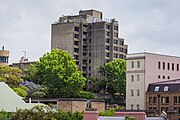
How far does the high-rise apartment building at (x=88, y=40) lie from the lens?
588 ft

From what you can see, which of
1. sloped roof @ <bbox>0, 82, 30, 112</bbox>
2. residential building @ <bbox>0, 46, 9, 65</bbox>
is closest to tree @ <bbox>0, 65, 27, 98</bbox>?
residential building @ <bbox>0, 46, 9, 65</bbox>

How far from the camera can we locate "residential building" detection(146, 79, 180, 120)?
388ft

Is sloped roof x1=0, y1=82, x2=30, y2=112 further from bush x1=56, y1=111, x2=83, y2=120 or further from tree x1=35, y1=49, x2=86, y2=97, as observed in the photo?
tree x1=35, y1=49, x2=86, y2=97

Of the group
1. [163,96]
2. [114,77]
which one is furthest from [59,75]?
[163,96]

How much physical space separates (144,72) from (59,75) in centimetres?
2425

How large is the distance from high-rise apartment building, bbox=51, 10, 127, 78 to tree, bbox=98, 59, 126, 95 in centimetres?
1115

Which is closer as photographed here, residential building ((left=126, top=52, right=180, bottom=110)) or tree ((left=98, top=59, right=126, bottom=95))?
residential building ((left=126, top=52, right=180, bottom=110))

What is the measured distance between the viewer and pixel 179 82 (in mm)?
120312

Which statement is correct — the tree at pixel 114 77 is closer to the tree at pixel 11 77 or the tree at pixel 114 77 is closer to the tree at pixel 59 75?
the tree at pixel 59 75

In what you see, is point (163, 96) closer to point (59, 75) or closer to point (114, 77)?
point (59, 75)

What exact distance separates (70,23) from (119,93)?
2855 cm

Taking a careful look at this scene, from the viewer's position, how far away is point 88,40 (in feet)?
601

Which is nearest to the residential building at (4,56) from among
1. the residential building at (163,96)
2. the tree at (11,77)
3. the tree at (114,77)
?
the tree at (114,77)

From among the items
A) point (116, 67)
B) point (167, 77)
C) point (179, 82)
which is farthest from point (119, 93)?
point (179, 82)
